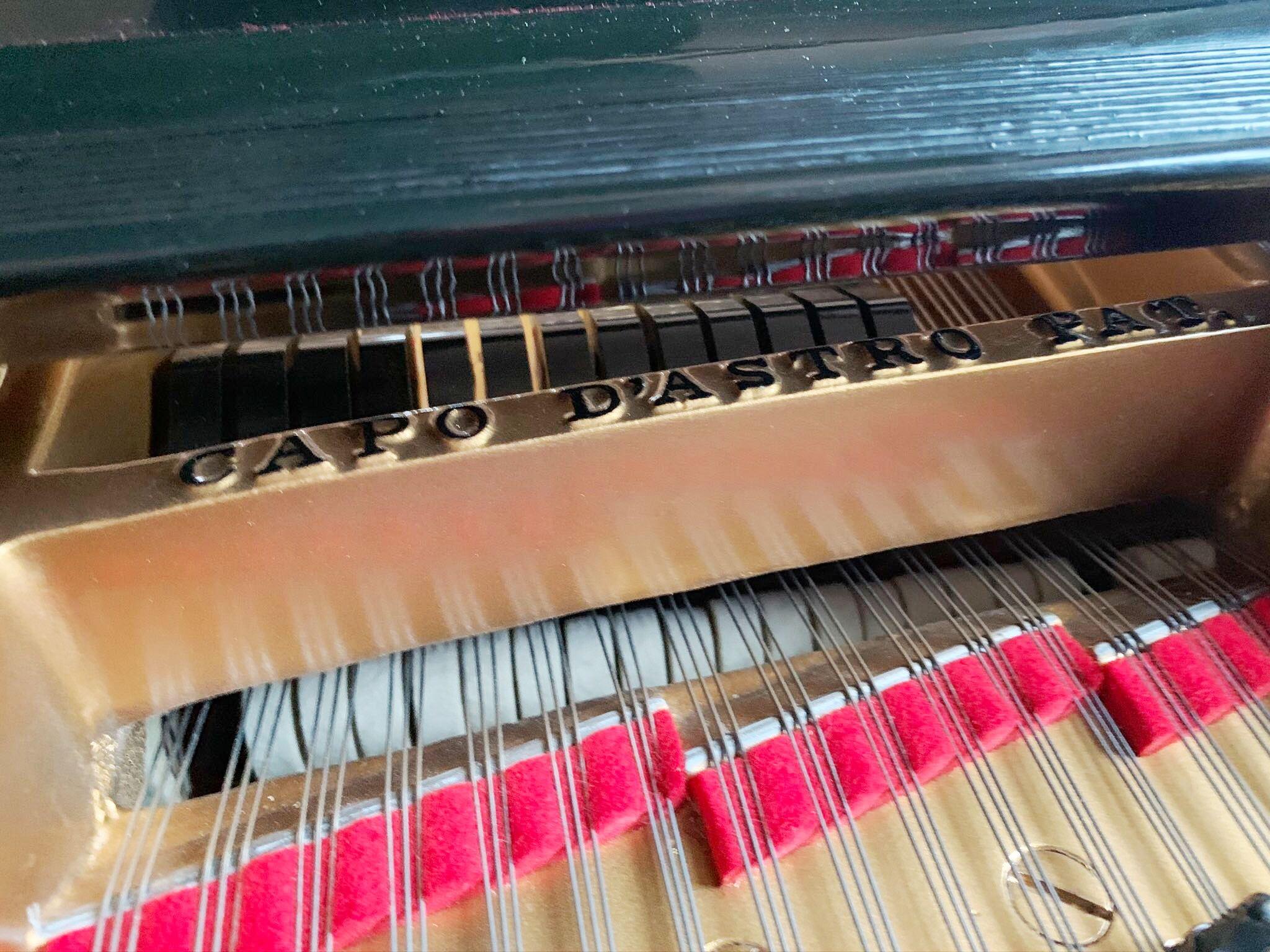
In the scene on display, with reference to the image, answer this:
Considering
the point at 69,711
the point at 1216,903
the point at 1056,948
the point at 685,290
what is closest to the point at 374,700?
the point at 69,711

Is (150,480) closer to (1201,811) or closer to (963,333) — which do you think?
(963,333)

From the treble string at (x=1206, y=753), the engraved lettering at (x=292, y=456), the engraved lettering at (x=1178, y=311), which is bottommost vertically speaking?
the treble string at (x=1206, y=753)

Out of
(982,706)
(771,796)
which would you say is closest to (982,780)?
(982,706)

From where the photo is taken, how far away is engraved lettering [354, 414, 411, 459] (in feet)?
1.99

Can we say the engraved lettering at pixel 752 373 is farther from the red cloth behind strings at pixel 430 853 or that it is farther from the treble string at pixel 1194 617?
the treble string at pixel 1194 617

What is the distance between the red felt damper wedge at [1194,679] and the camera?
2.51ft

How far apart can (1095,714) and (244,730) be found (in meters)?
0.73

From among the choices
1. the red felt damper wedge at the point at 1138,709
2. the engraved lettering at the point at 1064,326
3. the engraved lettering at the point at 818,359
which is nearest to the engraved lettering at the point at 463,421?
the engraved lettering at the point at 818,359

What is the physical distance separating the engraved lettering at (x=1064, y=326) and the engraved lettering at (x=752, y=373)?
0.23m

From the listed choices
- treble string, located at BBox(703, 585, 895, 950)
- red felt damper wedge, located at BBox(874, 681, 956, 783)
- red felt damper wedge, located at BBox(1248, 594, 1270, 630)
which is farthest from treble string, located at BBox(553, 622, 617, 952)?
red felt damper wedge, located at BBox(1248, 594, 1270, 630)

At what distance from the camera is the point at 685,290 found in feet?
1.92

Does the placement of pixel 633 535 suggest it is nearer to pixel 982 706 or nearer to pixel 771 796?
pixel 771 796

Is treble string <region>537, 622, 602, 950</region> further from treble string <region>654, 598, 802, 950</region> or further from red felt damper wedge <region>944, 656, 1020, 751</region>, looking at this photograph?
red felt damper wedge <region>944, 656, 1020, 751</region>

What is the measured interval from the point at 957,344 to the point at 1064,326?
0.31ft
